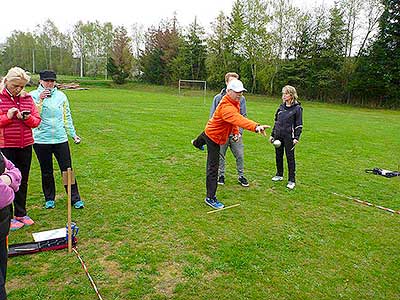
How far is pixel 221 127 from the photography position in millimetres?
5375

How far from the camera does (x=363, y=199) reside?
6.40m

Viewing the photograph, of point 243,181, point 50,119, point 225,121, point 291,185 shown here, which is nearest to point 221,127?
point 225,121

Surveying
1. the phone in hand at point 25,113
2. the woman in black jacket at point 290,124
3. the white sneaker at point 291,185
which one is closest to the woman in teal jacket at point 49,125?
the phone in hand at point 25,113

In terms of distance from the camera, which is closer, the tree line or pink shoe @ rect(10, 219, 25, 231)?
pink shoe @ rect(10, 219, 25, 231)

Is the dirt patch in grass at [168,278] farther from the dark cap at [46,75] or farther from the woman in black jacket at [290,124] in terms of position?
the woman in black jacket at [290,124]

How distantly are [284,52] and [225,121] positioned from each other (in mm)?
40076

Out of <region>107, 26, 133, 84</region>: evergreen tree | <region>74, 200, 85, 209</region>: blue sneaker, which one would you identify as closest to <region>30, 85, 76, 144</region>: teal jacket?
<region>74, 200, 85, 209</region>: blue sneaker

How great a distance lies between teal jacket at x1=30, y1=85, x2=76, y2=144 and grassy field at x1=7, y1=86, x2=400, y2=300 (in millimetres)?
1146

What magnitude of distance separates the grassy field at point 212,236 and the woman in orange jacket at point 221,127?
0.47 meters

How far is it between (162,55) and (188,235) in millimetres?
50448

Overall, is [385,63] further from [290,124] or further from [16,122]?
[16,122]

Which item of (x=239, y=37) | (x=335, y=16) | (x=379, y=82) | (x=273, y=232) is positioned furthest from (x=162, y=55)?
(x=273, y=232)

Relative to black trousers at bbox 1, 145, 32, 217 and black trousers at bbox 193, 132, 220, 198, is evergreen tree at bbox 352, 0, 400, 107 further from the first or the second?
black trousers at bbox 1, 145, 32, 217

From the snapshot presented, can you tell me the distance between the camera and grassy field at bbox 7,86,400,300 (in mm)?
Result: 3463
